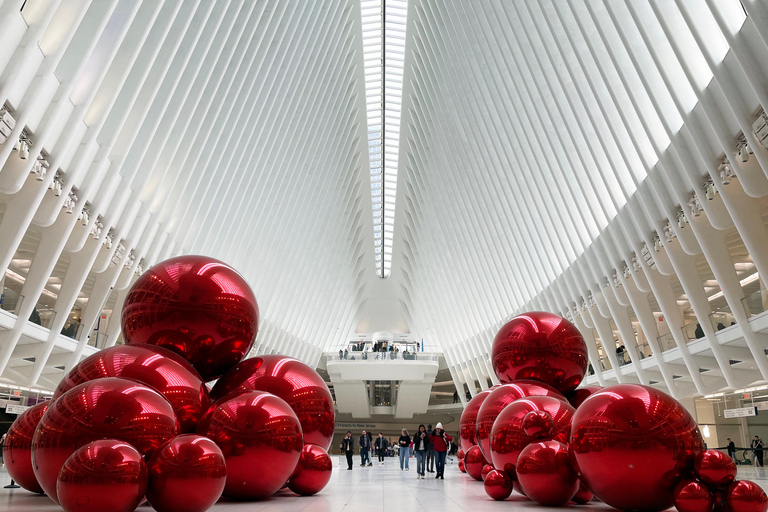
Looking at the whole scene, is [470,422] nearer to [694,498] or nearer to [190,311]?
[694,498]

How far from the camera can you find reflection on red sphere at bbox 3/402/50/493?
19.0ft

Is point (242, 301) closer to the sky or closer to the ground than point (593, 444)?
closer to the sky

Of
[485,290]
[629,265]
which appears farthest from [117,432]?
[485,290]

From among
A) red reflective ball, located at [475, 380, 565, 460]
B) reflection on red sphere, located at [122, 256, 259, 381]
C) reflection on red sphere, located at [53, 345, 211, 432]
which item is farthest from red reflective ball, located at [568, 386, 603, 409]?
reflection on red sphere, located at [53, 345, 211, 432]

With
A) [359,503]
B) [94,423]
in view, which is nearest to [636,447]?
[359,503]

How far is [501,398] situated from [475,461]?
2235 mm

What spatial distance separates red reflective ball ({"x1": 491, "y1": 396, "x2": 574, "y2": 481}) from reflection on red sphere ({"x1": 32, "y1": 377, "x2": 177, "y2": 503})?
137 inches

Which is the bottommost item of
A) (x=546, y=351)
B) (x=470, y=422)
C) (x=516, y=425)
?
(x=516, y=425)

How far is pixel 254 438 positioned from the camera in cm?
534

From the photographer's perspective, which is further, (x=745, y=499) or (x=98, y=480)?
(x=745, y=499)

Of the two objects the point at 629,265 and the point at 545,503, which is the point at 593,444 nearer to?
the point at 545,503

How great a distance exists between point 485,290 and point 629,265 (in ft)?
45.4

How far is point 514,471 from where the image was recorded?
6664 mm

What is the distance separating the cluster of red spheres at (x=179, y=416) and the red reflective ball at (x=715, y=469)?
3291 millimetres
